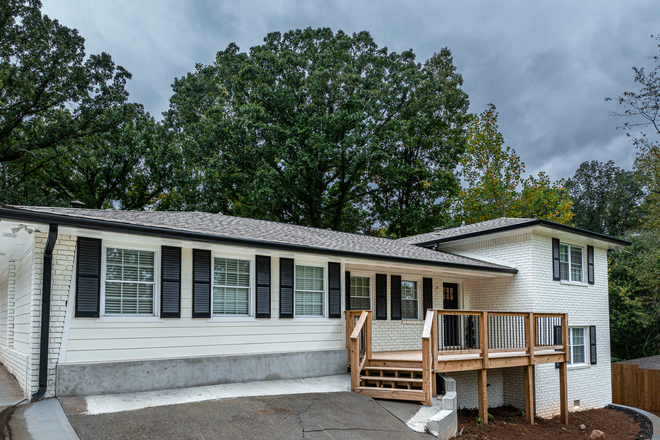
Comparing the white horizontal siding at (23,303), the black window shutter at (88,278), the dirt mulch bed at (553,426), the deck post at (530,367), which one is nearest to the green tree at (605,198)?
the dirt mulch bed at (553,426)

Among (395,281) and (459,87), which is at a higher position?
(459,87)

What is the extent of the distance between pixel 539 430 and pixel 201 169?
1968 centimetres

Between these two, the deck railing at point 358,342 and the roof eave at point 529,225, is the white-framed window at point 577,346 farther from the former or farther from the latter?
the deck railing at point 358,342

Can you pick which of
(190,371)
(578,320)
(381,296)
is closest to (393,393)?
(190,371)

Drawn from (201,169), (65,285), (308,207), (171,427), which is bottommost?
(171,427)

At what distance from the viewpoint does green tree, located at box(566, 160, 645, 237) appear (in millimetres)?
35406

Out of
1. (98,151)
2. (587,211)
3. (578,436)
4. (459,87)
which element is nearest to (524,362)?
(578,436)

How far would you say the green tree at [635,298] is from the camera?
21766mm

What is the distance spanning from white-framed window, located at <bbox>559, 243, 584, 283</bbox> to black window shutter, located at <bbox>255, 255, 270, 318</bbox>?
9268mm

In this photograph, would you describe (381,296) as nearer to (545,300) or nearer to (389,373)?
(389,373)

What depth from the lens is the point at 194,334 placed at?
807 centimetres

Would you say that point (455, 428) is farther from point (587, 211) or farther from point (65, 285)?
point (587, 211)

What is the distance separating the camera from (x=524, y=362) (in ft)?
33.4

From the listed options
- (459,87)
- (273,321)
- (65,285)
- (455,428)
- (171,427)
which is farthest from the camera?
(459,87)
